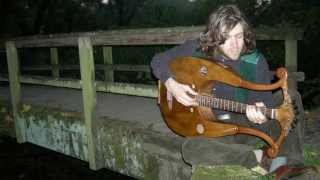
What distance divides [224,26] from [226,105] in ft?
1.77

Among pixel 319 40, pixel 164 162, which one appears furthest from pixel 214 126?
pixel 319 40

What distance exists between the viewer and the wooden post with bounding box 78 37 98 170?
16.6 ft

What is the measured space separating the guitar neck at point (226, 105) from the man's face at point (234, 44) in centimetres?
34

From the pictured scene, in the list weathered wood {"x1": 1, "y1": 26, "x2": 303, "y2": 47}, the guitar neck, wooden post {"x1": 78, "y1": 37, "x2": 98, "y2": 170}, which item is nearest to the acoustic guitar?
the guitar neck

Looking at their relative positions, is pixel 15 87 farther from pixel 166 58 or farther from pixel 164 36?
pixel 166 58

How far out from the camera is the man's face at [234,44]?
2.86m

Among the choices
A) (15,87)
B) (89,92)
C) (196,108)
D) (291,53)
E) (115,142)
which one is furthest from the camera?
(15,87)

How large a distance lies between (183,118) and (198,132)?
22 cm

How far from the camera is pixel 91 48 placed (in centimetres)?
502

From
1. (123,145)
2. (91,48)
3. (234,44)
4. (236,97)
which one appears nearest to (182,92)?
(236,97)

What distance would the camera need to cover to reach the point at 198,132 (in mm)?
3053

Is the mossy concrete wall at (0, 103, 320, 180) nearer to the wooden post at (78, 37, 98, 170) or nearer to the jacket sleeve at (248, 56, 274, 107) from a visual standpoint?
the wooden post at (78, 37, 98, 170)

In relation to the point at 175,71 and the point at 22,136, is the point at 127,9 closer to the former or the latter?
the point at 22,136

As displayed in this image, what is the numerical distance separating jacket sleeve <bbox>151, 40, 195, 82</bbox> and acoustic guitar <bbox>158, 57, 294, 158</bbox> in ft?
0.14
